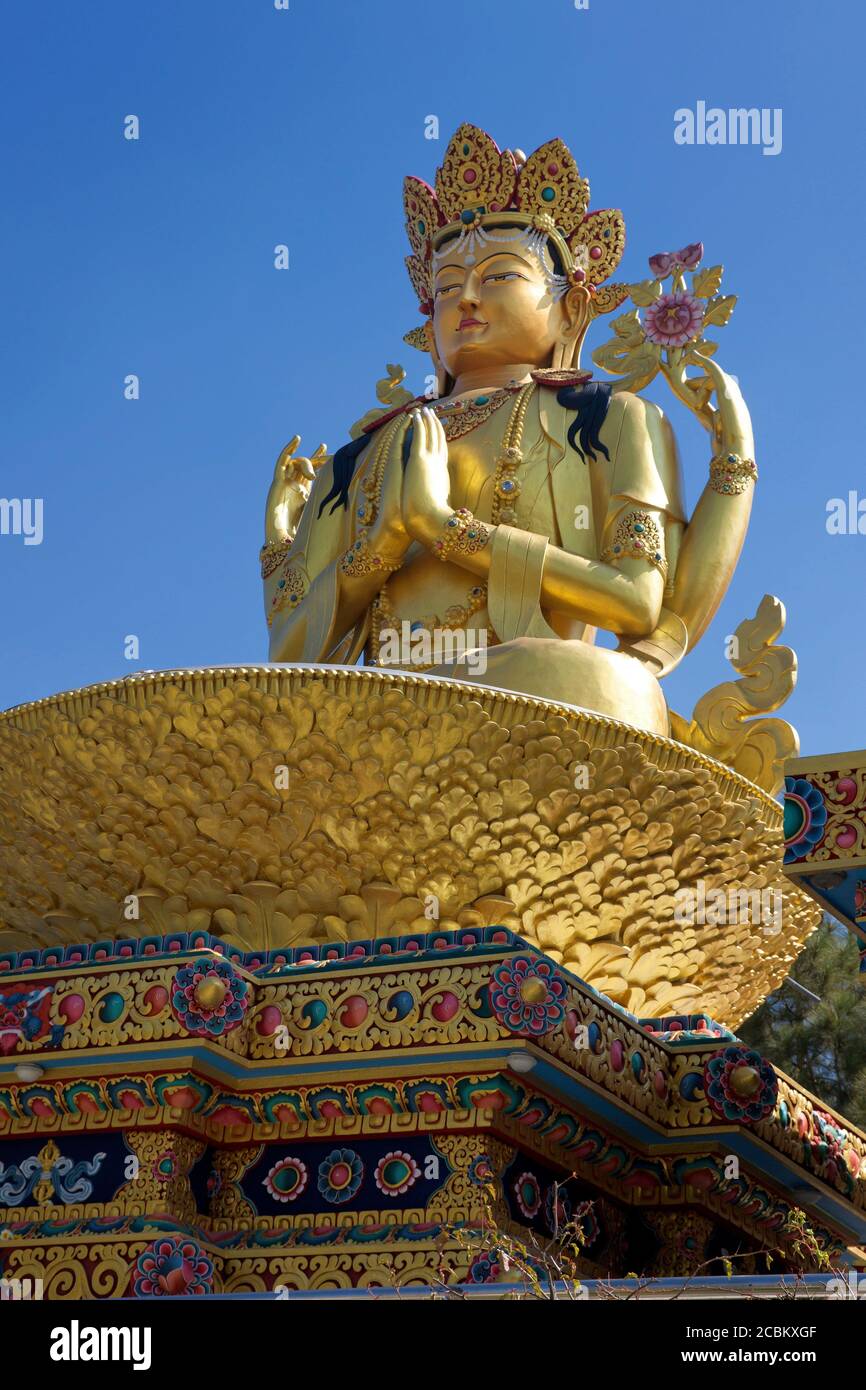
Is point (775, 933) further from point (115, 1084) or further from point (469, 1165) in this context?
point (115, 1084)

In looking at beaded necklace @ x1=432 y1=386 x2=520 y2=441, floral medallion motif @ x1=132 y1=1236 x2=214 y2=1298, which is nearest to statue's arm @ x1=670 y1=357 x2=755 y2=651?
beaded necklace @ x1=432 y1=386 x2=520 y2=441

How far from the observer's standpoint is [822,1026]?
44.7 ft

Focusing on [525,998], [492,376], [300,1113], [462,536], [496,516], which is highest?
[492,376]

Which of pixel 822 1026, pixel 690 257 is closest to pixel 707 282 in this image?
pixel 690 257

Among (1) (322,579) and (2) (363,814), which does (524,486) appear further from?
(2) (363,814)

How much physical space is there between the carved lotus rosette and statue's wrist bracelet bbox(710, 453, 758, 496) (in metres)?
2.05

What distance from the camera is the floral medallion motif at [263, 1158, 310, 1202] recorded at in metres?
6.20

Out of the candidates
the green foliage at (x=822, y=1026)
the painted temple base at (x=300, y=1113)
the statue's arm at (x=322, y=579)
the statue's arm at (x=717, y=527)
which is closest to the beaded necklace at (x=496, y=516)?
the statue's arm at (x=322, y=579)

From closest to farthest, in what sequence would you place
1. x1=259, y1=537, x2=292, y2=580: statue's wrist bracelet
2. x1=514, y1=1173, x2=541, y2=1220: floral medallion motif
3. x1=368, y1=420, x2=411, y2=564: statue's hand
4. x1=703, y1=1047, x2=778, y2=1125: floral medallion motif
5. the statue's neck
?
x1=514, y1=1173, x2=541, y2=1220: floral medallion motif, x1=703, y1=1047, x2=778, y2=1125: floral medallion motif, x1=368, y1=420, x2=411, y2=564: statue's hand, x1=259, y1=537, x2=292, y2=580: statue's wrist bracelet, the statue's neck

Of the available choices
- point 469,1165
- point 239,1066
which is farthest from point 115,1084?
point 469,1165

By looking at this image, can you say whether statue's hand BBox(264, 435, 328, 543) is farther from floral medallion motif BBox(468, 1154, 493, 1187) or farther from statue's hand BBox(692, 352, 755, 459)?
floral medallion motif BBox(468, 1154, 493, 1187)

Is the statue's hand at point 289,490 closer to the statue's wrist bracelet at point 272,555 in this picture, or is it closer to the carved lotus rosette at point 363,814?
the statue's wrist bracelet at point 272,555

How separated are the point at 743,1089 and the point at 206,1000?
6.32 feet
